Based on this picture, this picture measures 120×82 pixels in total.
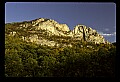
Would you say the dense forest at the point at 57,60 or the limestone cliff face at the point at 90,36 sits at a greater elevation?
the limestone cliff face at the point at 90,36

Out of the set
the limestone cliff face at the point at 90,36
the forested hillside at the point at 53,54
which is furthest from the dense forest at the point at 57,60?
the limestone cliff face at the point at 90,36

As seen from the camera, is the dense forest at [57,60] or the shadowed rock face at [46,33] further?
the shadowed rock face at [46,33]

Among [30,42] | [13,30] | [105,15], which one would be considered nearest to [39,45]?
[30,42]

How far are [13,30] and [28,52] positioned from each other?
214 centimetres

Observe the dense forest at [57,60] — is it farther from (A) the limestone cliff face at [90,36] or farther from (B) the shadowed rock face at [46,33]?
(A) the limestone cliff face at [90,36]

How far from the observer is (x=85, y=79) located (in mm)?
2801

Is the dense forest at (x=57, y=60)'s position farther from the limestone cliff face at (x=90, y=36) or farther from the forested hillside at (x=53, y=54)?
the limestone cliff face at (x=90, y=36)

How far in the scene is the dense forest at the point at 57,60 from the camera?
1410cm

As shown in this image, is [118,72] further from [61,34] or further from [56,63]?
[61,34]

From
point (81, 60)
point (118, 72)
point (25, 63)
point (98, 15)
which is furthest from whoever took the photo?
point (98, 15)

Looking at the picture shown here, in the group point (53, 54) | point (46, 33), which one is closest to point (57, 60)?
point (53, 54)

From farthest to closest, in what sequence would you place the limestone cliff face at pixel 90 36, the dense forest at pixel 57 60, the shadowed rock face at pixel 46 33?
the limestone cliff face at pixel 90 36, the shadowed rock face at pixel 46 33, the dense forest at pixel 57 60

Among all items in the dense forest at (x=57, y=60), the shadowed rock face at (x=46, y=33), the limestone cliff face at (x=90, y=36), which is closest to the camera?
the dense forest at (x=57, y=60)

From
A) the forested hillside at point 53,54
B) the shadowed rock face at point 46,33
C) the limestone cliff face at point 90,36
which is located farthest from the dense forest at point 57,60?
the limestone cliff face at point 90,36
